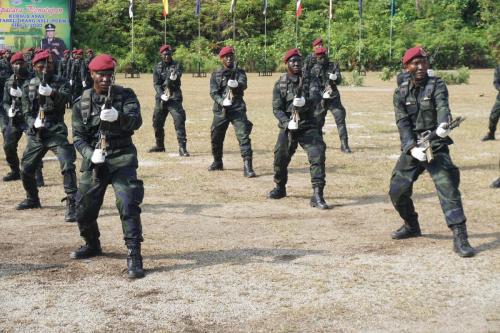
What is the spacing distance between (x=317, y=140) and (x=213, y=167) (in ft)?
11.0

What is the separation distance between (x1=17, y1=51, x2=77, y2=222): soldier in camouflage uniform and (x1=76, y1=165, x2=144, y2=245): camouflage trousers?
2039 mm

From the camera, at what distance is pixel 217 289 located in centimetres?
627

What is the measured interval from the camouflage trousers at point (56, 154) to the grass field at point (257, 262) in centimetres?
50

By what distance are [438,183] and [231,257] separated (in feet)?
7.08

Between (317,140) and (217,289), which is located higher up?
(317,140)

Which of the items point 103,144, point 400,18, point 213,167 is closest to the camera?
point 103,144

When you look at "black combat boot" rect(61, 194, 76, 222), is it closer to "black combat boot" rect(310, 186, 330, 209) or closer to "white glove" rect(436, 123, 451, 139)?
Result: "black combat boot" rect(310, 186, 330, 209)

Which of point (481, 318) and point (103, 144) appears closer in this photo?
point (481, 318)

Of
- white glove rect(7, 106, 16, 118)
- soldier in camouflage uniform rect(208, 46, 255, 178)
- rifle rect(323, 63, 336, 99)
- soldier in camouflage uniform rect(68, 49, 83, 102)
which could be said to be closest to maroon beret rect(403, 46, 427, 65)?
soldier in camouflage uniform rect(208, 46, 255, 178)

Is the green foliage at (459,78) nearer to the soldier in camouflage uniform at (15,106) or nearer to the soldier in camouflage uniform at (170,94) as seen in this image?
the soldier in camouflage uniform at (170,94)

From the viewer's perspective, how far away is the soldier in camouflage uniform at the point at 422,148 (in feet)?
23.8

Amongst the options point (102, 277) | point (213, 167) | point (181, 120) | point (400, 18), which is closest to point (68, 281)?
point (102, 277)

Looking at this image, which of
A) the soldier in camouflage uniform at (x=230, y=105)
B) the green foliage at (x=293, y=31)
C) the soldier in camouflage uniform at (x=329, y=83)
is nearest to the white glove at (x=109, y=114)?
the soldier in camouflage uniform at (x=230, y=105)

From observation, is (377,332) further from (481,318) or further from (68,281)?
(68,281)
